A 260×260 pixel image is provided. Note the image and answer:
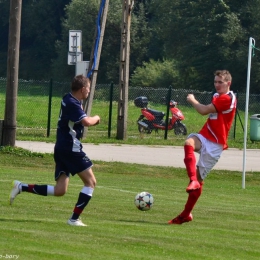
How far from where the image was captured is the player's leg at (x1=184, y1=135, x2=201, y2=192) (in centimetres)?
999

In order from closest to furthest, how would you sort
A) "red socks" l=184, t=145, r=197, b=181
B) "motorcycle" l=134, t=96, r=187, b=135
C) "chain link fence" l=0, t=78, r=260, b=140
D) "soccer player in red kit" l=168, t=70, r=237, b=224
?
1. "red socks" l=184, t=145, r=197, b=181
2. "soccer player in red kit" l=168, t=70, r=237, b=224
3. "motorcycle" l=134, t=96, r=187, b=135
4. "chain link fence" l=0, t=78, r=260, b=140

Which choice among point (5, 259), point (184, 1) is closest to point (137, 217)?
point (5, 259)

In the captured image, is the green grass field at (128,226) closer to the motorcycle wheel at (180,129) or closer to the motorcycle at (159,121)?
the motorcycle at (159,121)

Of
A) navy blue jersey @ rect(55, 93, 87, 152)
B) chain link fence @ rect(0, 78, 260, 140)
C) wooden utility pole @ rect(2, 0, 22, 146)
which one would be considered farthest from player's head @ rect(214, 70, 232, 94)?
chain link fence @ rect(0, 78, 260, 140)

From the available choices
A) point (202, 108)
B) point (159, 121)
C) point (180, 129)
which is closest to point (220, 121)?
point (202, 108)

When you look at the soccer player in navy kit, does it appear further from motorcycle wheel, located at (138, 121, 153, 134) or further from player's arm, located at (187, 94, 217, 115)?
motorcycle wheel, located at (138, 121, 153, 134)

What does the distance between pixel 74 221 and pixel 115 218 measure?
46.3 inches

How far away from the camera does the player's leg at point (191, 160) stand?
999cm

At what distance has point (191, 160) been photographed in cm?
1016

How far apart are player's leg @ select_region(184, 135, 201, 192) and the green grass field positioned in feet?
1.70

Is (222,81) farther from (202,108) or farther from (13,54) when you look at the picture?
(13,54)

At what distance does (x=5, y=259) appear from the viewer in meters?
7.13

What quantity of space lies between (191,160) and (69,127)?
1.65m

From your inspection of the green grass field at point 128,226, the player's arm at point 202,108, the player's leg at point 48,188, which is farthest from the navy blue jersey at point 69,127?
the player's arm at point 202,108
